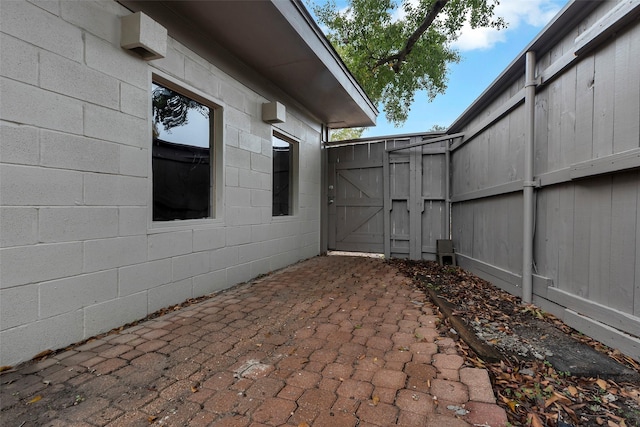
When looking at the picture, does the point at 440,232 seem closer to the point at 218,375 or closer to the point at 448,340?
the point at 448,340

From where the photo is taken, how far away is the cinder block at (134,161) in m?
2.28

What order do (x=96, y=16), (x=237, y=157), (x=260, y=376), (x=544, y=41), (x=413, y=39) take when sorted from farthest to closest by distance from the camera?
(x=413, y=39) < (x=237, y=157) < (x=544, y=41) < (x=96, y=16) < (x=260, y=376)

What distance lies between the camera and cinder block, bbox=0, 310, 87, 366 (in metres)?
1.66

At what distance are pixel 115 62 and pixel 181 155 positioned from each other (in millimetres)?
928

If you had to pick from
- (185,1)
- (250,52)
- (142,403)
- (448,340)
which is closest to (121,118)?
(185,1)

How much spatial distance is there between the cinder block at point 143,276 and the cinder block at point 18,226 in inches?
24.3

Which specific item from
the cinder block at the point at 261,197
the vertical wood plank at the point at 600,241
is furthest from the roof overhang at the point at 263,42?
the vertical wood plank at the point at 600,241

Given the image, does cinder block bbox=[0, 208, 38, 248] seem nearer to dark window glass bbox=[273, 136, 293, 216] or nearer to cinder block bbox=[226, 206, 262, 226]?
cinder block bbox=[226, 206, 262, 226]

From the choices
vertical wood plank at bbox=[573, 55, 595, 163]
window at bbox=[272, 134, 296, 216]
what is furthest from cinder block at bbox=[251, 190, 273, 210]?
vertical wood plank at bbox=[573, 55, 595, 163]

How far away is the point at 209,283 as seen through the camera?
316 cm

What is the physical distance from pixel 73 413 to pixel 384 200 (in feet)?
16.6

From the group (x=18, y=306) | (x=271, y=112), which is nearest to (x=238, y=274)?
(x=18, y=306)

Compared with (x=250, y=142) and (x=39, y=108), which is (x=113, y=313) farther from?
(x=250, y=142)

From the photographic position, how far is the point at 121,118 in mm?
2270
